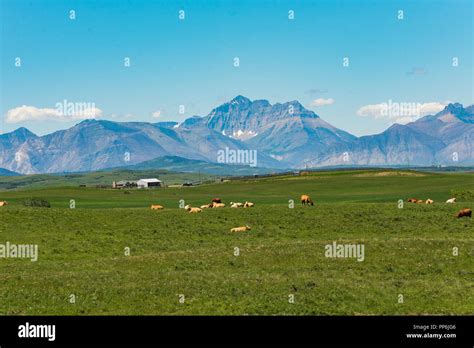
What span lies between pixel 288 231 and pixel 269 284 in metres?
24.7

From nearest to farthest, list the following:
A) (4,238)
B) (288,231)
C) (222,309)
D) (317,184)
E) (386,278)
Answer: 1. (222,309)
2. (386,278)
3. (4,238)
4. (288,231)
5. (317,184)

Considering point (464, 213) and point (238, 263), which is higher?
point (464, 213)

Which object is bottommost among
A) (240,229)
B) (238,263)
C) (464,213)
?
(238,263)

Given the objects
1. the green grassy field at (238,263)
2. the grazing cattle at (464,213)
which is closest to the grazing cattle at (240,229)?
the green grassy field at (238,263)

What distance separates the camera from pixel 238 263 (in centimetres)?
4197

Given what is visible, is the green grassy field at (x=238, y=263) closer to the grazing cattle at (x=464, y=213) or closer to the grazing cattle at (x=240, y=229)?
the grazing cattle at (x=240, y=229)

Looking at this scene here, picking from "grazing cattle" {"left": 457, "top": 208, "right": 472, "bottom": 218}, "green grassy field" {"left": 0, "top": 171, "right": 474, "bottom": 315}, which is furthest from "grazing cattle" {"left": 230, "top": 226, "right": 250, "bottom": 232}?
"grazing cattle" {"left": 457, "top": 208, "right": 472, "bottom": 218}

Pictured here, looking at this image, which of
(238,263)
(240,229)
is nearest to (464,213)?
(240,229)

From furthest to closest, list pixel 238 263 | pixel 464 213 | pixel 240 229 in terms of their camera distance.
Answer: pixel 464 213
pixel 240 229
pixel 238 263

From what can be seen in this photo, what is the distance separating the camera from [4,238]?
5462 cm

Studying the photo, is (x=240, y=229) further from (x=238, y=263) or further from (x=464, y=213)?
(x=464, y=213)

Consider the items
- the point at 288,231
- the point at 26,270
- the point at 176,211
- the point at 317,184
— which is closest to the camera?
the point at 26,270
